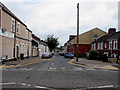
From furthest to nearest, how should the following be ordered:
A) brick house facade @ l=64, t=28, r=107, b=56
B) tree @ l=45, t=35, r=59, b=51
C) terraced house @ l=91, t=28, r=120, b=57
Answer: tree @ l=45, t=35, r=59, b=51 < brick house facade @ l=64, t=28, r=107, b=56 < terraced house @ l=91, t=28, r=120, b=57

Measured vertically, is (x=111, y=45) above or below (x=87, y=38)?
below

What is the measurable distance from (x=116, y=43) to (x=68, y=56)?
12.1m

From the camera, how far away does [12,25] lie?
21.4 meters

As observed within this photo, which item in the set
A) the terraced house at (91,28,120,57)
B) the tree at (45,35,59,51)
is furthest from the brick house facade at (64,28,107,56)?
the tree at (45,35,59,51)

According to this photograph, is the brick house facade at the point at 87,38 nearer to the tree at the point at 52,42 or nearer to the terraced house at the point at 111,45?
the terraced house at the point at 111,45

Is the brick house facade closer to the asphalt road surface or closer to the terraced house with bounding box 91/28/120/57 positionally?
the terraced house with bounding box 91/28/120/57

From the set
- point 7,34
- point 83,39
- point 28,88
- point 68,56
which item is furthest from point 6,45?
point 83,39

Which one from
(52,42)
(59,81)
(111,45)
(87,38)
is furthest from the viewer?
(52,42)

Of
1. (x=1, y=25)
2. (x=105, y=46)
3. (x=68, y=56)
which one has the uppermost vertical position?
(x=1, y=25)

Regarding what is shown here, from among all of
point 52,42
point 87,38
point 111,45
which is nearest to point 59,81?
point 111,45

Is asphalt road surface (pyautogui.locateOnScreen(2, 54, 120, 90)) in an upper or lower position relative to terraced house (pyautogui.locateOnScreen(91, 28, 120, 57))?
lower

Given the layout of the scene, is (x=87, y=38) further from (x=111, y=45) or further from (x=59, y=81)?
(x=59, y=81)

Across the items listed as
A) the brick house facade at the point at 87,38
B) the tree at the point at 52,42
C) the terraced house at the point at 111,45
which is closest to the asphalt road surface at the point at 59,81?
the terraced house at the point at 111,45

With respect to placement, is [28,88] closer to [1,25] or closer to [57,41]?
[1,25]
